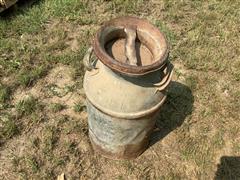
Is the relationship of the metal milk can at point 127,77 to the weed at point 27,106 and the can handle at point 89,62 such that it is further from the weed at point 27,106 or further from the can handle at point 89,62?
the weed at point 27,106

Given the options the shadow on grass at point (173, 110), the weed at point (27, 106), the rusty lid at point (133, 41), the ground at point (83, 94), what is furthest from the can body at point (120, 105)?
the weed at point (27, 106)

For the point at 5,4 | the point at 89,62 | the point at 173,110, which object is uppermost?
the point at 89,62

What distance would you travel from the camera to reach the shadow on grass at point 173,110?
16.2 feet

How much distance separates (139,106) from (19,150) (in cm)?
168

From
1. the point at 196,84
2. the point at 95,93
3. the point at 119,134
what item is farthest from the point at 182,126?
the point at 95,93

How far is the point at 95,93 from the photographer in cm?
385

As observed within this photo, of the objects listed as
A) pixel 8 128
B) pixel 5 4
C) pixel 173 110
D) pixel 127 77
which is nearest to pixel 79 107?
pixel 8 128

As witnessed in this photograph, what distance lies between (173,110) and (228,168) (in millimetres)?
1015

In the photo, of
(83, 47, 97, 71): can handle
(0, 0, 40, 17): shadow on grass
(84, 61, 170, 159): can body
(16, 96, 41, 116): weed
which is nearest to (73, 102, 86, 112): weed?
(16, 96, 41, 116): weed

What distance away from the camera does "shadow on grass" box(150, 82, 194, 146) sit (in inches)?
194

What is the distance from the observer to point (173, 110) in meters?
5.15

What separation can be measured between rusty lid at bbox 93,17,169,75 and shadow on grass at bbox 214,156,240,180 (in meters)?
1.73

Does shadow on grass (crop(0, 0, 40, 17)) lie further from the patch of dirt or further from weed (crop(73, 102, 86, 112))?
weed (crop(73, 102, 86, 112))

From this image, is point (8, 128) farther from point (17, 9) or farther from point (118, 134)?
point (17, 9)
